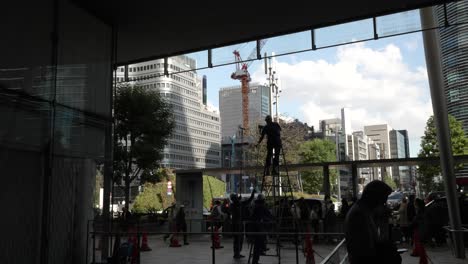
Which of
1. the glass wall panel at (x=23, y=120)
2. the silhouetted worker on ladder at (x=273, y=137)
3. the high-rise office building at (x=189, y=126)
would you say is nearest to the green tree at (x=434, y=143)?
the silhouetted worker on ladder at (x=273, y=137)

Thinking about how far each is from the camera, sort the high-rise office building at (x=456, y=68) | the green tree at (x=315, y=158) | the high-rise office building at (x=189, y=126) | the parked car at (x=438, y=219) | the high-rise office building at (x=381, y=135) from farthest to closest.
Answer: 1. the high-rise office building at (x=381, y=135)
2. the high-rise office building at (x=189, y=126)
3. the green tree at (x=315, y=158)
4. the high-rise office building at (x=456, y=68)
5. the parked car at (x=438, y=219)

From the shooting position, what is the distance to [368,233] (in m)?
3.44

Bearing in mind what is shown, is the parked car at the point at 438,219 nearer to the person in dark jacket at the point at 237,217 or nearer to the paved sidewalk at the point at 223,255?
the paved sidewalk at the point at 223,255

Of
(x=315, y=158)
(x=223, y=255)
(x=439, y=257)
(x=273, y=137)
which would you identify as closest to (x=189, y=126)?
(x=315, y=158)

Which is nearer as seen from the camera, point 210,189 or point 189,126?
point 210,189

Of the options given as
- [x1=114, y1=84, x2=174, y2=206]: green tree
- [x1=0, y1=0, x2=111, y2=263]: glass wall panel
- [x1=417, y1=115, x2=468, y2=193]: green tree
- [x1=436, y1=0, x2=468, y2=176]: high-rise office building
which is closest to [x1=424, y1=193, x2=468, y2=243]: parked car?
[x1=0, y1=0, x2=111, y2=263]: glass wall panel

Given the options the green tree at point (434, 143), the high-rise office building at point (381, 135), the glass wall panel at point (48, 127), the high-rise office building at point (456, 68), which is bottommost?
the glass wall panel at point (48, 127)

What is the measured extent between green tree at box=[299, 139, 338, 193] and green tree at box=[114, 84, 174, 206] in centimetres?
2969

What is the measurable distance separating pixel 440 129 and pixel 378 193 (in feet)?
31.7

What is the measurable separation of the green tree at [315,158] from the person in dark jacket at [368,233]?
4852 centimetres

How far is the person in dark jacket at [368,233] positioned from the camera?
3371mm

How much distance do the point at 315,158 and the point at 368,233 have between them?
61.0 m

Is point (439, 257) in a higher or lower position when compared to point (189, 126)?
lower

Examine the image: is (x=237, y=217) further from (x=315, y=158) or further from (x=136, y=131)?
(x=315, y=158)
